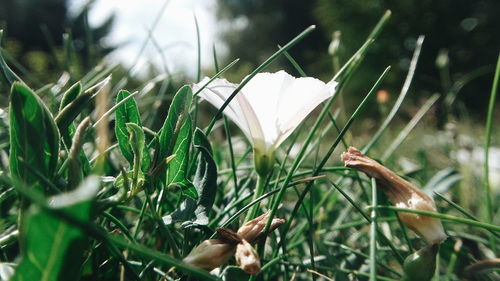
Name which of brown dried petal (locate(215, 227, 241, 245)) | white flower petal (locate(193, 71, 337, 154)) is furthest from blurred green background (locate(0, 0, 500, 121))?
brown dried petal (locate(215, 227, 241, 245))

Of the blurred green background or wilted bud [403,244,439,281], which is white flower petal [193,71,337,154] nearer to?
wilted bud [403,244,439,281]

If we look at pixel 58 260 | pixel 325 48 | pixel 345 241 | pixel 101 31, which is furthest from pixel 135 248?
pixel 325 48

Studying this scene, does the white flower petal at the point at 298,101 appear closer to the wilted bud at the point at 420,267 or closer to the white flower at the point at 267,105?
the white flower at the point at 267,105

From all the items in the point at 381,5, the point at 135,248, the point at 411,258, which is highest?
the point at 135,248

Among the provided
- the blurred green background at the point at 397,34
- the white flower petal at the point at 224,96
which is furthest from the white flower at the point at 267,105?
the blurred green background at the point at 397,34

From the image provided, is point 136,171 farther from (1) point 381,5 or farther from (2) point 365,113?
(1) point 381,5

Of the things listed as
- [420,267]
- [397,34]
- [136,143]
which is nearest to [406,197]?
[420,267]

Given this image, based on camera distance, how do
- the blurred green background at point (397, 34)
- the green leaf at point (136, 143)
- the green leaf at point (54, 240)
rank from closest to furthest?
the green leaf at point (54, 240), the green leaf at point (136, 143), the blurred green background at point (397, 34)

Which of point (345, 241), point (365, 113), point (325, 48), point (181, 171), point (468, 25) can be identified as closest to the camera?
point (181, 171)
